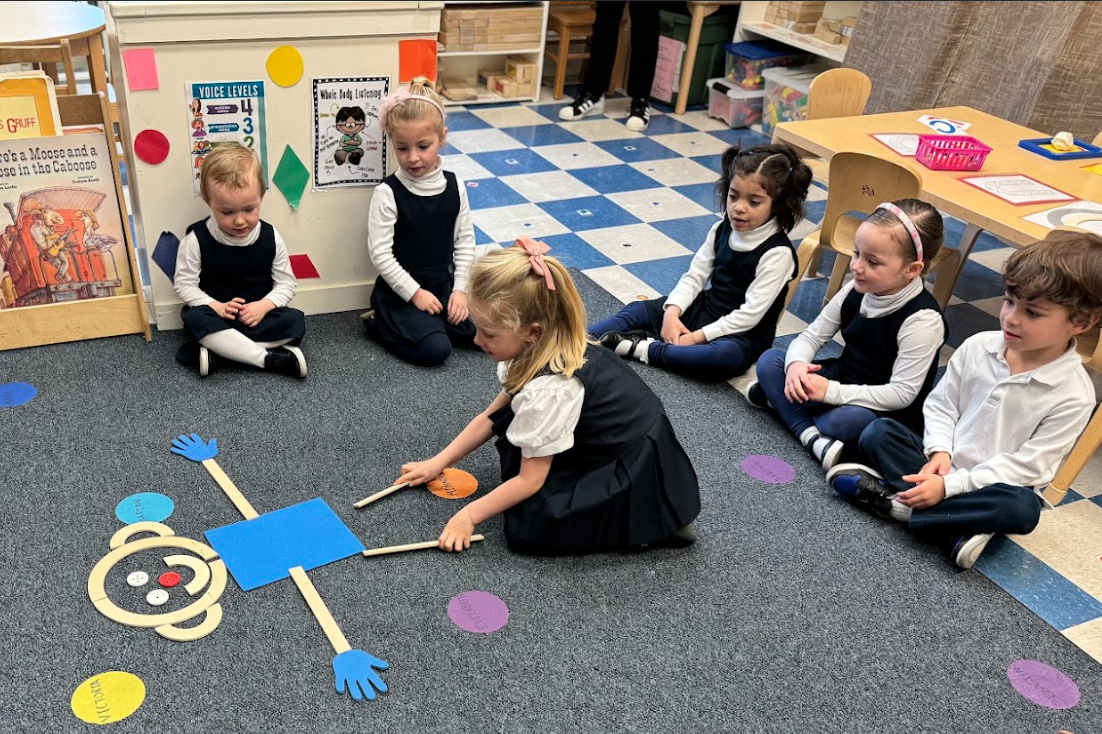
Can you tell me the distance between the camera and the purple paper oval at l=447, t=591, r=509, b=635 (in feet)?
5.68

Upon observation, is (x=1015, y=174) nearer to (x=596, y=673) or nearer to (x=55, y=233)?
(x=596, y=673)

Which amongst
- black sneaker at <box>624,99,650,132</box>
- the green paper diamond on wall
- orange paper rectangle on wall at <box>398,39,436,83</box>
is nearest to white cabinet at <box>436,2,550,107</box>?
black sneaker at <box>624,99,650,132</box>

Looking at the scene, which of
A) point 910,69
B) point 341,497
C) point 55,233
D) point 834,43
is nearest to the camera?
point 341,497

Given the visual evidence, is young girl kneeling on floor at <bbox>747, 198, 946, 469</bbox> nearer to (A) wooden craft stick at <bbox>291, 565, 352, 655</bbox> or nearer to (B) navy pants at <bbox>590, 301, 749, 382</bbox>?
(B) navy pants at <bbox>590, 301, 749, 382</bbox>

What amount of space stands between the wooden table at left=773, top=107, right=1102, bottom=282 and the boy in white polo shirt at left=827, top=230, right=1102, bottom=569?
0.47 metres

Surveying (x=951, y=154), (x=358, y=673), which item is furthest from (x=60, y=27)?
(x=951, y=154)

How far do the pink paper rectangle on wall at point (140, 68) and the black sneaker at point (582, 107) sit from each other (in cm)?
278

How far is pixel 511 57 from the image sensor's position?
5.04 m

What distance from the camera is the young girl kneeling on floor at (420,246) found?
2.49 metres

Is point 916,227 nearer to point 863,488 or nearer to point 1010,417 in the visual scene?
point 1010,417

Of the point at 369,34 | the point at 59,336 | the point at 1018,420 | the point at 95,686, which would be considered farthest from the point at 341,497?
the point at 1018,420

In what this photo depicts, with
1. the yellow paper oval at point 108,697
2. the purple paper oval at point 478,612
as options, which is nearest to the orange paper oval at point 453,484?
the purple paper oval at point 478,612

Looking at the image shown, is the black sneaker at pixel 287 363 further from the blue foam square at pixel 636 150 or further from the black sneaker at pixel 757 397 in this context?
the blue foam square at pixel 636 150

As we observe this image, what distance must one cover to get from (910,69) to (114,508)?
3.94 meters
